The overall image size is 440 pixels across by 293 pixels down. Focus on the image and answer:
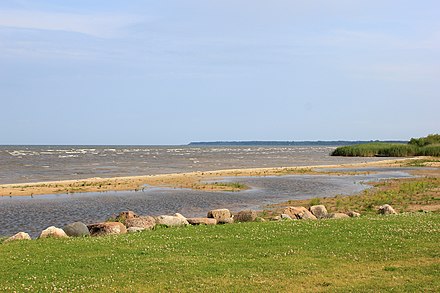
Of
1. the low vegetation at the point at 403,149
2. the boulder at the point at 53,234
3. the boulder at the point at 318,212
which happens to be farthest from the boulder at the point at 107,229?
the low vegetation at the point at 403,149

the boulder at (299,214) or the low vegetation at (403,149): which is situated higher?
the low vegetation at (403,149)

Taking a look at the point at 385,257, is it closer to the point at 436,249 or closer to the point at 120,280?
the point at 436,249

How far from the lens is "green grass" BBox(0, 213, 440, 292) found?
47.3 feet

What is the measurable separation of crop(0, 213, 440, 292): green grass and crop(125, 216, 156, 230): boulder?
2.39 metres

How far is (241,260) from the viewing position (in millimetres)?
17125

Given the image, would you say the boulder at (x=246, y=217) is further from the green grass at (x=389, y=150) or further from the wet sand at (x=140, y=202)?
the green grass at (x=389, y=150)

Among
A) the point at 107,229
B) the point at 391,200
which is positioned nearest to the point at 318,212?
the point at 391,200

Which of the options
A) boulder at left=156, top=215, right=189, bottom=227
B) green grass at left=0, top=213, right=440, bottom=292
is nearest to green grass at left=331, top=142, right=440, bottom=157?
boulder at left=156, top=215, right=189, bottom=227

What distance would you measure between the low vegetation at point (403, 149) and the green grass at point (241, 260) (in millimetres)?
110712

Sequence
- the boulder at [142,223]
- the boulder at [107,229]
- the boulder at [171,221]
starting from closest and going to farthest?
the boulder at [107,229] → the boulder at [142,223] → the boulder at [171,221]

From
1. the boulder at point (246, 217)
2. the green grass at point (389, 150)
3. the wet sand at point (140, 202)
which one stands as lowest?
the wet sand at point (140, 202)

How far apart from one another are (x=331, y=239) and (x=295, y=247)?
1907 millimetres

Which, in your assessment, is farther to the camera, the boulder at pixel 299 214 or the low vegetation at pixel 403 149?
the low vegetation at pixel 403 149

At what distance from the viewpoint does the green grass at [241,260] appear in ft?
47.3
